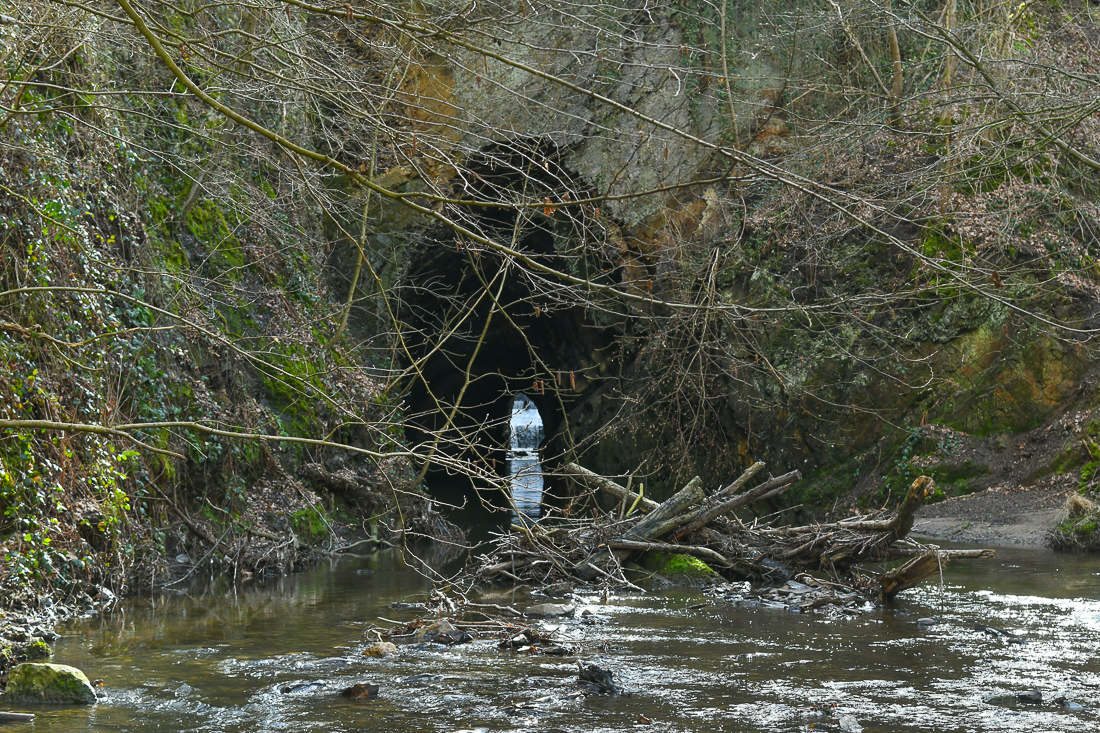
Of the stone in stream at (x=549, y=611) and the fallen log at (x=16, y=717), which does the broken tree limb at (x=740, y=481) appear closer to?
the stone in stream at (x=549, y=611)

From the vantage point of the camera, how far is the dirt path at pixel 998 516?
1194cm

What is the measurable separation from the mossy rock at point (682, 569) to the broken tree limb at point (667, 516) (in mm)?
275

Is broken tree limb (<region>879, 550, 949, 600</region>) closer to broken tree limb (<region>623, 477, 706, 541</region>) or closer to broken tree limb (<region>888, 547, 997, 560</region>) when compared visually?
broken tree limb (<region>888, 547, 997, 560</region>)

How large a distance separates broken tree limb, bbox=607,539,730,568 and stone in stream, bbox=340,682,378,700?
490cm

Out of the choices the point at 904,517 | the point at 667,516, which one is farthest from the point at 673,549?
the point at 904,517

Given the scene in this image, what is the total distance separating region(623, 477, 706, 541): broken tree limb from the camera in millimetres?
10047

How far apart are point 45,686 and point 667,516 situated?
6.52 m

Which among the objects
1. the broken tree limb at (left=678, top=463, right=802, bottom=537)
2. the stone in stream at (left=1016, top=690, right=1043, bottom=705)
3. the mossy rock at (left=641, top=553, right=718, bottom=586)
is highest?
the broken tree limb at (left=678, top=463, right=802, bottom=537)

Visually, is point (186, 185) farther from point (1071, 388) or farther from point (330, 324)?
point (1071, 388)

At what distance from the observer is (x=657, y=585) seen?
991cm

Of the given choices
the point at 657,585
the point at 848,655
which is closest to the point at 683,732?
the point at 848,655

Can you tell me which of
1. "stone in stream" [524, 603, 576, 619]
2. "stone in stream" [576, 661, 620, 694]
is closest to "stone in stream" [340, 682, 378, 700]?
"stone in stream" [576, 661, 620, 694]

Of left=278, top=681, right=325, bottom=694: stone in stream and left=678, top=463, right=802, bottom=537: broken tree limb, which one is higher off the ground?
left=678, top=463, right=802, bottom=537: broken tree limb

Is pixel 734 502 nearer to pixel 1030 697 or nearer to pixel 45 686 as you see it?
pixel 1030 697
